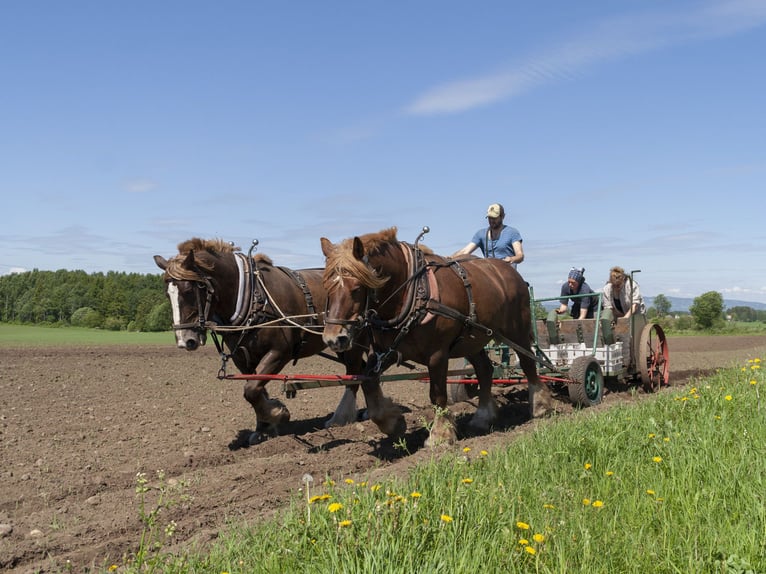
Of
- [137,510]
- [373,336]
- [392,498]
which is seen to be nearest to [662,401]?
[373,336]

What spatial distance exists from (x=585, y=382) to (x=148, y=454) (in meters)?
5.00

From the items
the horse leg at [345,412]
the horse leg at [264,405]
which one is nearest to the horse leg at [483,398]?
the horse leg at [345,412]

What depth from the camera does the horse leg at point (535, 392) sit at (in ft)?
25.8

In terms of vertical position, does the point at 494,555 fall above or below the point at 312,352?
below

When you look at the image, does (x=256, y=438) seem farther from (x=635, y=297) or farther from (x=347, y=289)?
(x=635, y=297)

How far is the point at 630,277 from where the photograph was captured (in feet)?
32.8

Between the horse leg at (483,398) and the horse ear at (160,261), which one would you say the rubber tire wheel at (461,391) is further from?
the horse ear at (160,261)

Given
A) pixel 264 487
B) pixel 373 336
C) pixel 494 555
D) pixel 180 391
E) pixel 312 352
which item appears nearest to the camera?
pixel 494 555

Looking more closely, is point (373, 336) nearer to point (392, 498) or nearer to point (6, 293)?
point (392, 498)

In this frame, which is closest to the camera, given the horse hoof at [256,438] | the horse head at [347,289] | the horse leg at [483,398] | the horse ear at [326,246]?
the horse head at [347,289]

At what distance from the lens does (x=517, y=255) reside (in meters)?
8.33

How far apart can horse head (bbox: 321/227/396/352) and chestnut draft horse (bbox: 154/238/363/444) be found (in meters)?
1.30

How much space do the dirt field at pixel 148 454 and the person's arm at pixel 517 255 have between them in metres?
1.90

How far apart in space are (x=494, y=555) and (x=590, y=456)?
2062 millimetres
